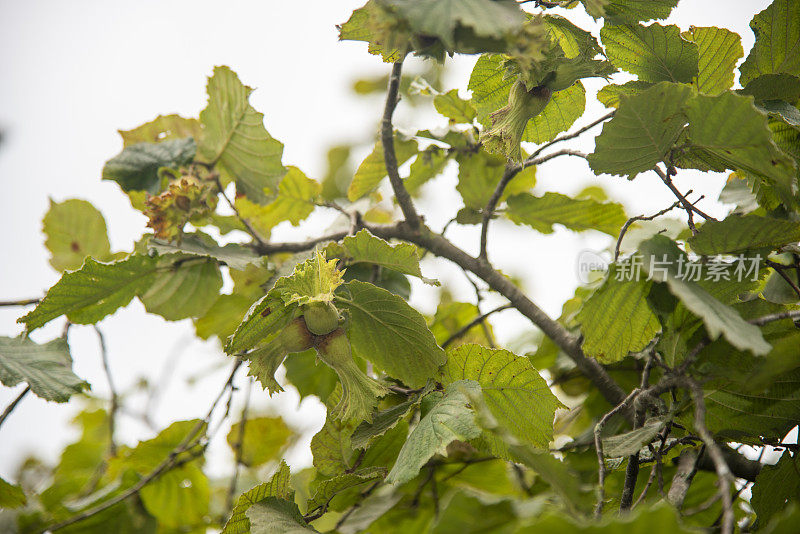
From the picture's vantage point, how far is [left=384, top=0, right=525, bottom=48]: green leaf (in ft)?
1.76

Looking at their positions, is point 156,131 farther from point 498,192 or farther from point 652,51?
point 652,51

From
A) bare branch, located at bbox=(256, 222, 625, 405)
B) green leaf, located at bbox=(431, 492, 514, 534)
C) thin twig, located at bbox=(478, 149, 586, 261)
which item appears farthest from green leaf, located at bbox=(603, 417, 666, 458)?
thin twig, located at bbox=(478, 149, 586, 261)

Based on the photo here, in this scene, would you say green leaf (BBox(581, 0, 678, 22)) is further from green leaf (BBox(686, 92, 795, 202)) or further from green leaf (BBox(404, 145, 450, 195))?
green leaf (BBox(404, 145, 450, 195))

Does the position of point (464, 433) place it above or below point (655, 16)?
below

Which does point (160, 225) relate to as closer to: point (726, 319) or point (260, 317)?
point (260, 317)

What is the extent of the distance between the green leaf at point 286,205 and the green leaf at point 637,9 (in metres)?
0.68

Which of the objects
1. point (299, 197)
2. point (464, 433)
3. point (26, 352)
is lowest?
point (464, 433)

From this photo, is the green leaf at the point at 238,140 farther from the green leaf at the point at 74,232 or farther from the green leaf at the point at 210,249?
the green leaf at the point at 74,232

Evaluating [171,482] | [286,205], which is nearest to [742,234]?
[286,205]

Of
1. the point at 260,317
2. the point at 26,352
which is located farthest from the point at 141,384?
the point at 260,317

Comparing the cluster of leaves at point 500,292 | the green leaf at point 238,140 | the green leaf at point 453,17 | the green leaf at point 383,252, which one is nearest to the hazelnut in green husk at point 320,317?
the cluster of leaves at point 500,292

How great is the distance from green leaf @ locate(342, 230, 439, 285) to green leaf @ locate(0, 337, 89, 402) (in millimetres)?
506

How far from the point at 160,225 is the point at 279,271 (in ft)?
0.73

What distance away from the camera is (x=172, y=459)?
1.13 meters
